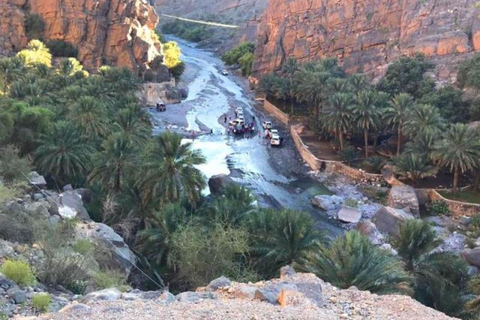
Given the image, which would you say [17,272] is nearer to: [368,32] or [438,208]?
[438,208]

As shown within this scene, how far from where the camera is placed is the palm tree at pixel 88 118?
3203 cm

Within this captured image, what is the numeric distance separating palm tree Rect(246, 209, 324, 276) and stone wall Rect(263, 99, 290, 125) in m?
36.9

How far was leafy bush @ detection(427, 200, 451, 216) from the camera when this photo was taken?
108 feet

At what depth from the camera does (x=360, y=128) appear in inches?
1682

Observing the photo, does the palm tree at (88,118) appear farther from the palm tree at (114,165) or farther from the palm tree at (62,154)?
the palm tree at (114,165)

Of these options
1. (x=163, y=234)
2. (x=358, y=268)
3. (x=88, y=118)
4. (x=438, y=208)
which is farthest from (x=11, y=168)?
(x=438, y=208)

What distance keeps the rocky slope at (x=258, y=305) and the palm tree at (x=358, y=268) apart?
3395 millimetres

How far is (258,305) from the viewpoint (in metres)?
9.77

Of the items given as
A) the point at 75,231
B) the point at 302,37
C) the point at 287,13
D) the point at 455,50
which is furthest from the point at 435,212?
the point at 287,13

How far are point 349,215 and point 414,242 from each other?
1219 cm

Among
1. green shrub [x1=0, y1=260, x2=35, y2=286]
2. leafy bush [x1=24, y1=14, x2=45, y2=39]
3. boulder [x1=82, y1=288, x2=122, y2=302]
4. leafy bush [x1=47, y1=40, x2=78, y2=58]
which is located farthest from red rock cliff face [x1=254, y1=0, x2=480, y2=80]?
green shrub [x1=0, y1=260, x2=35, y2=286]

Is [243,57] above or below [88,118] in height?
above

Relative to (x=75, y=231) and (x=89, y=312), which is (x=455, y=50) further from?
(x=89, y=312)

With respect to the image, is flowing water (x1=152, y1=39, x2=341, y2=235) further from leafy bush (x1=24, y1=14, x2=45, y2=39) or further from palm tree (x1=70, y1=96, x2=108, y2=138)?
leafy bush (x1=24, y1=14, x2=45, y2=39)
